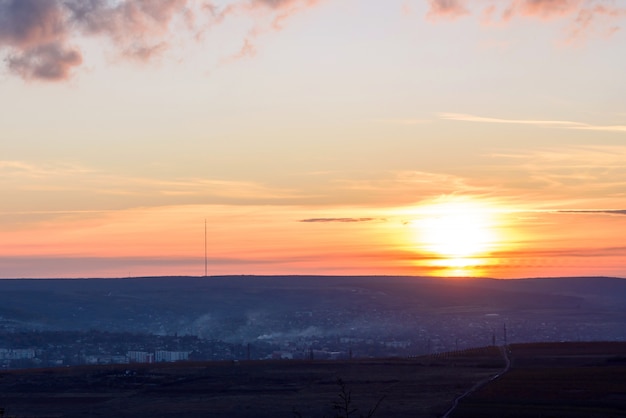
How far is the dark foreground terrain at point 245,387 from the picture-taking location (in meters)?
63.9

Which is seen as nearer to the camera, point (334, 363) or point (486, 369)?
point (486, 369)

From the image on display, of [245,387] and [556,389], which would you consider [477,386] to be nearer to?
[556,389]

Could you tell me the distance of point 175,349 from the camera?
5576 inches

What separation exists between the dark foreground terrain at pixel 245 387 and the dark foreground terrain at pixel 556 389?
7.00 ft

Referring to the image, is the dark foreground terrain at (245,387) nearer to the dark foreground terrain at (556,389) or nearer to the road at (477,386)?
the road at (477,386)

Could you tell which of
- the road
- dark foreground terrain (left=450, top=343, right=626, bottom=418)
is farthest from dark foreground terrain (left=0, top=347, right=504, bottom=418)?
dark foreground terrain (left=450, top=343, right=626, bottom=418)

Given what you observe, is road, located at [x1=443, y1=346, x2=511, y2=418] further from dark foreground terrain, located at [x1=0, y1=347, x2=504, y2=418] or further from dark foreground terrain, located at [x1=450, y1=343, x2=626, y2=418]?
dark foreground terrain, located at [x1=0, y1=347, x2=504, y2=418]

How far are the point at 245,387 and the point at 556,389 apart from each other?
71.5 ft

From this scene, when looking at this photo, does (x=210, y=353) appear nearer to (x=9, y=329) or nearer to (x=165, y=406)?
(x=9, y=329)

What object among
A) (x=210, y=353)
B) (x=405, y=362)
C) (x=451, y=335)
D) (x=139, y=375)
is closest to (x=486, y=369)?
(x=405, y=362)

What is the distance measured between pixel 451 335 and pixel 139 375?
313ft

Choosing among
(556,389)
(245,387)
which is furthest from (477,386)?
(245,387)

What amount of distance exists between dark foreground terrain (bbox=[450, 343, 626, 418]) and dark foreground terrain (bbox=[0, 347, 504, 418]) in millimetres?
2133

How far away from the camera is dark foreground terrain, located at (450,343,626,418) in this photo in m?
56.2
